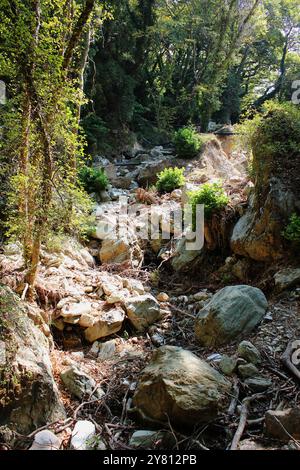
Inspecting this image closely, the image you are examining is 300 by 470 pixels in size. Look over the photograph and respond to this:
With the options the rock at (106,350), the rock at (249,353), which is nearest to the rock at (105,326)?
the rock at (106,350)

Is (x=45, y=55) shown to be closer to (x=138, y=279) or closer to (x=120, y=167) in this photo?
(x=138, y=279)

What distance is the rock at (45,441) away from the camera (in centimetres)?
248

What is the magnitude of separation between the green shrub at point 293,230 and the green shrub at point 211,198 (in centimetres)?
133

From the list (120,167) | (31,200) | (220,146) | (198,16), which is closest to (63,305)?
(31,200)

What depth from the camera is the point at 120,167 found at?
10.8 metres

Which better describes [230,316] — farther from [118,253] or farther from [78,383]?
[118,253]

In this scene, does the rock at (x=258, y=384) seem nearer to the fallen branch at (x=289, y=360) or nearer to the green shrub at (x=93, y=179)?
the fallen branch at (x=289, y=360)

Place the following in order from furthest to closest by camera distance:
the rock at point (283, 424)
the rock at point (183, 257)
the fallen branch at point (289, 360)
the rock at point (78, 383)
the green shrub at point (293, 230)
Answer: the rock at point (183, 257)
the green shrub at point (293, 230)
the rock at point (78, 383)
the fallen branch at point (289, 360)
the rock at point (283, 424)

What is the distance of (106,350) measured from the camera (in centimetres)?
421

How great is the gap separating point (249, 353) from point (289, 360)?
1.24 ft

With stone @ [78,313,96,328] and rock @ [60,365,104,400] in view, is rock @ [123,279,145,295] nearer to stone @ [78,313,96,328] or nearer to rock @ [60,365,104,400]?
stone @ [78,313,96,328]

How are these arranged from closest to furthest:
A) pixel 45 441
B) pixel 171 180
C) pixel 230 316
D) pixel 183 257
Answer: pixel 45 441 → pixel 230 316 → pixel 183 257 → pixel 171 180

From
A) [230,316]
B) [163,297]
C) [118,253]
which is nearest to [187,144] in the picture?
[118,253]

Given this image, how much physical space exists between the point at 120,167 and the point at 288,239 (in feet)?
23.3
